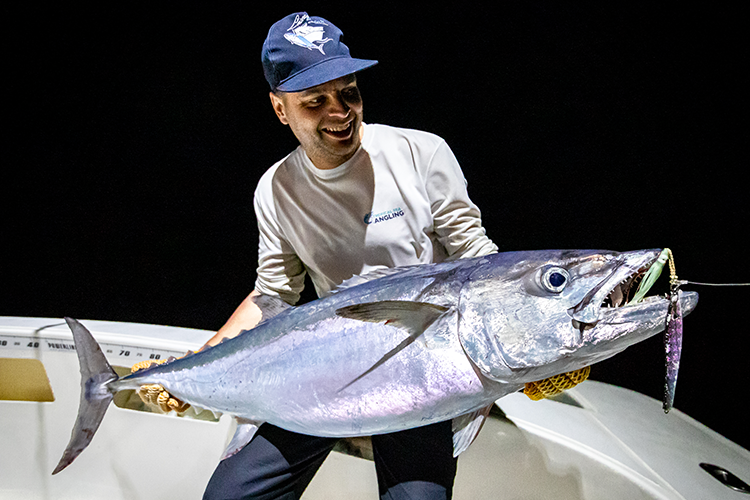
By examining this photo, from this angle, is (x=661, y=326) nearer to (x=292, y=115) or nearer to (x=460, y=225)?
(x=460, y=225)

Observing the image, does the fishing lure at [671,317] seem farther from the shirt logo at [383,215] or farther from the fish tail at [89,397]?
the fish tail at [89,397]

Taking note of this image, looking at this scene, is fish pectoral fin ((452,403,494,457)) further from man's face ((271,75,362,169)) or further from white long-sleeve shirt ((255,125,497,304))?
man's face ((271,75,362,169))

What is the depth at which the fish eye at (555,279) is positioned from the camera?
0.70 metres

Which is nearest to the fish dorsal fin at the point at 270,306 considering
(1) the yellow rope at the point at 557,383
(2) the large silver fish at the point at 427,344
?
(2) the large silver fish at the point at 427,344

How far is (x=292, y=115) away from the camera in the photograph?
114 centimetres

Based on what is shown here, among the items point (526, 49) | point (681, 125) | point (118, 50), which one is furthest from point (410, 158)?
point (118, 50)

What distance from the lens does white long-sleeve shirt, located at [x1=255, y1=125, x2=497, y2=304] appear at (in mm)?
1195

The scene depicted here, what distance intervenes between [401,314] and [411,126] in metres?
1.76

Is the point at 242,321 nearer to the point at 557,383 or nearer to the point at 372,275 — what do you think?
the point at 372,275

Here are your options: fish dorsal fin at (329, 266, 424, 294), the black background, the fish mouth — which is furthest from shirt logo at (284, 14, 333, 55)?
the black background

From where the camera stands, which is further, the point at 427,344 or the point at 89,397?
the point at 89,397

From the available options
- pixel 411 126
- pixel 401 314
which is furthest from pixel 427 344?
pixel 411 126

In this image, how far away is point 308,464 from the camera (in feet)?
3.53

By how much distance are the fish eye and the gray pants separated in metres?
0.48
